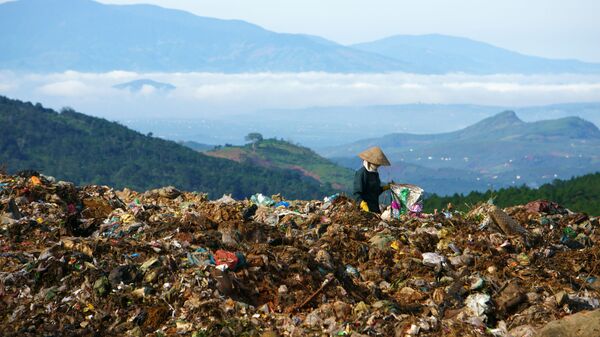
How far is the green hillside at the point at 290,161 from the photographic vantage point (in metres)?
173

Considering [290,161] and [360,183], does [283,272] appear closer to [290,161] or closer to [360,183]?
[360,183]

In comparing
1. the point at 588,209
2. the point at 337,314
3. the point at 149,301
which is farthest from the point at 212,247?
the point at 588,209

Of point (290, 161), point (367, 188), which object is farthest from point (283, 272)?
point (290, 161)

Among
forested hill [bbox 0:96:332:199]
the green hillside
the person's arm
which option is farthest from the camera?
the green hillside

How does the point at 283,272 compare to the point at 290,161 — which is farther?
the point at 290,161

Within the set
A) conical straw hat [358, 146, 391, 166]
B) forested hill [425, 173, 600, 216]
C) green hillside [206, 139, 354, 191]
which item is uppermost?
conical straw hat [358, 146, 391, 166]

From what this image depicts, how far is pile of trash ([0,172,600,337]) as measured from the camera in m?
8.67

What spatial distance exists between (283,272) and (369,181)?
4384mm

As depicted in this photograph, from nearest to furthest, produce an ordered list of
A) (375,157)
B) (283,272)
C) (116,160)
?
(283,272), (375,157), (116,160)

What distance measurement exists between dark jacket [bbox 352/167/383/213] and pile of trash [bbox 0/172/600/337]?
31cm

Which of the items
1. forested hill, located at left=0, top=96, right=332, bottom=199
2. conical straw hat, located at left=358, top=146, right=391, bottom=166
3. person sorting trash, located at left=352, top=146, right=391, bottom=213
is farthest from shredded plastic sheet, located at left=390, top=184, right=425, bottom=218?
forested hill, located at left=0, top=96, right=332, bottom=199

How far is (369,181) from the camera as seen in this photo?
13.8 metres

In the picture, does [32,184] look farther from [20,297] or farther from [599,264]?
[599,264]

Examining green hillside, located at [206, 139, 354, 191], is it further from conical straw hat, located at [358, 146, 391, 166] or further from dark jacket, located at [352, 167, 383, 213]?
conical straw hat, located at [358, 146, 391, 166]
